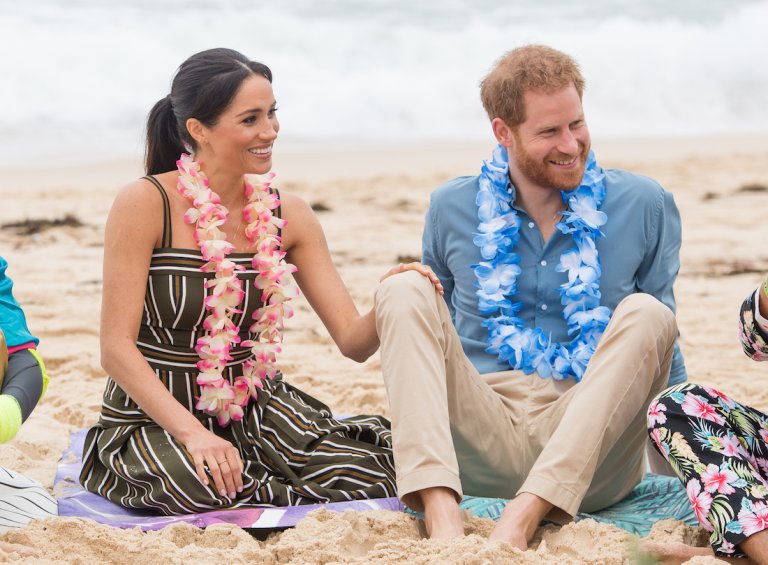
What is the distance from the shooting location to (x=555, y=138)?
12.4ft

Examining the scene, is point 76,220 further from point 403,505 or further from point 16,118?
point 16,118

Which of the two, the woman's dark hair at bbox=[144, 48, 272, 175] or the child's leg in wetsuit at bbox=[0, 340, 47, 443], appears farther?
the woman's dark hair at bbox=[144, 48, 272, 175]

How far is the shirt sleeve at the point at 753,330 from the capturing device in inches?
118

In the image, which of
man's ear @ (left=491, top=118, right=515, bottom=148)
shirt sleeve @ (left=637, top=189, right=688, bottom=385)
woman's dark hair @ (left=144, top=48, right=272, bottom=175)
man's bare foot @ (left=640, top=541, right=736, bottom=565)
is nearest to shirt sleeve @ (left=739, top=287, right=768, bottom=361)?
man's bare foot @ (left=640, top=541, right=736, bottom=565)

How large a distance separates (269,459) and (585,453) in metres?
1.18

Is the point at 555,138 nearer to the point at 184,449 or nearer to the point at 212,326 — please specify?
the point at 212,326

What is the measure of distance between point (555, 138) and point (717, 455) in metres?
1.32

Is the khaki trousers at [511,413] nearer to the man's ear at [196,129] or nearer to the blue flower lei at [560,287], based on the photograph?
the blue flower lei at [560,287]

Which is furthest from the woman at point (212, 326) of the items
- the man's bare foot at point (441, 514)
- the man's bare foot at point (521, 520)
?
the man's bare foot at point (521, 520)

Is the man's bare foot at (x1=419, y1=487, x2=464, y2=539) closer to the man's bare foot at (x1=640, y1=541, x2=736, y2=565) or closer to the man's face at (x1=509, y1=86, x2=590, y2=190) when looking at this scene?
the man's bare foot at (x1=640, y1=541, x2=736, y2=565)

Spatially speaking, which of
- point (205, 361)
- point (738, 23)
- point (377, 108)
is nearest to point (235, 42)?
point (377, 108)

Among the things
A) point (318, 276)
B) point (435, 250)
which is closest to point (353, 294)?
point (435, 250)

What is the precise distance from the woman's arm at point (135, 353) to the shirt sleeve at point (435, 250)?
45.1 inches

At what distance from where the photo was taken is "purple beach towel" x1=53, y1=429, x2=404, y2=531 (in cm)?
337
